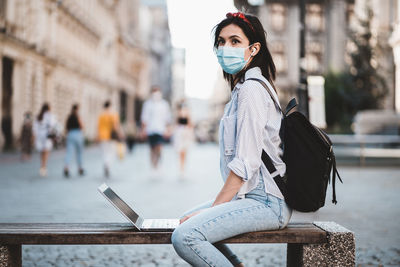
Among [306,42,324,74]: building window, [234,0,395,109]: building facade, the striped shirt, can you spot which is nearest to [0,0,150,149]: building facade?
[234,0,395,109]: building facade

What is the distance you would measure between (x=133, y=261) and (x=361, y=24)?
20.4 metres

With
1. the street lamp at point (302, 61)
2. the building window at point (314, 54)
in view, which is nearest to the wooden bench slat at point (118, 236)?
the street lamp at point (302, 61)

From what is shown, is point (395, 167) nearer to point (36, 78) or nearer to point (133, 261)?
point (133, 261)

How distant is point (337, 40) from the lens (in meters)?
50.5

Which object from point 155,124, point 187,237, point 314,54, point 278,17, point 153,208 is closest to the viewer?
point 187,237

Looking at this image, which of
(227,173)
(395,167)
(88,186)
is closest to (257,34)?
(227,173)

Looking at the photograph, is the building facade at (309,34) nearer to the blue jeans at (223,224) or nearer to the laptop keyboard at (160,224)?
the laptop keyboard at (160,224)

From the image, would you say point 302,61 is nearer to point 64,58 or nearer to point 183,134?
point 183,134

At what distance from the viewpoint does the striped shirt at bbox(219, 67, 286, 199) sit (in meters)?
Result: 2.86

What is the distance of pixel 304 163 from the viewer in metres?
2.91

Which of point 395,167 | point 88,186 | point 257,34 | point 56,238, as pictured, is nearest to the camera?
point 56,238

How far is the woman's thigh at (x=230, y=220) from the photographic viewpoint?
2.80 meters

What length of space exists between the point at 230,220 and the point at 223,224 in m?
0.04

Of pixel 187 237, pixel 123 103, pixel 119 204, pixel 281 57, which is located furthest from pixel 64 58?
pixel 187 237
